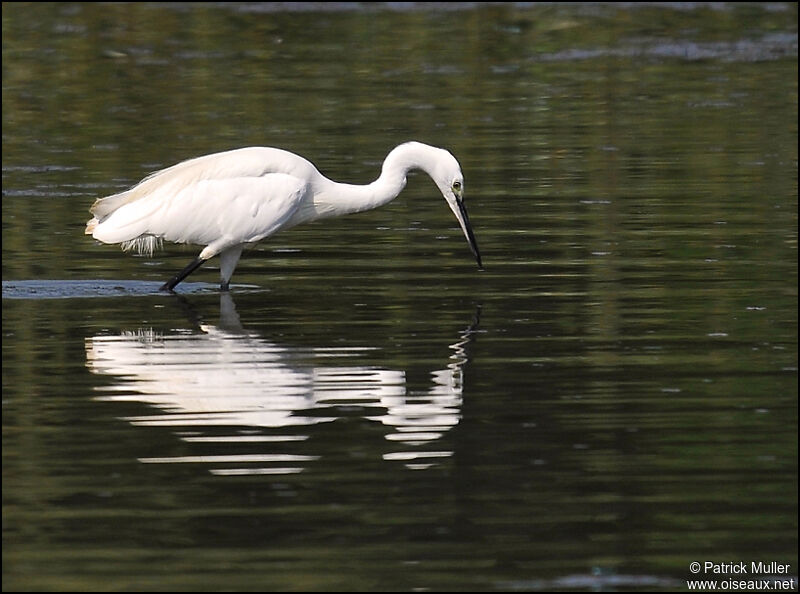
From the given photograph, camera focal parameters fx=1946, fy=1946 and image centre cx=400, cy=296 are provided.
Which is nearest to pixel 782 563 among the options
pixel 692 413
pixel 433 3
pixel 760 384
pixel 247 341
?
pixel 692 413

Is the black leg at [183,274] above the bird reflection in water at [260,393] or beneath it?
above

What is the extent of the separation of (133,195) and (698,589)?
8.09 meters

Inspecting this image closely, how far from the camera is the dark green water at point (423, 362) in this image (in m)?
7.43

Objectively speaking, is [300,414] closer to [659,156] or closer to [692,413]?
[692,413]

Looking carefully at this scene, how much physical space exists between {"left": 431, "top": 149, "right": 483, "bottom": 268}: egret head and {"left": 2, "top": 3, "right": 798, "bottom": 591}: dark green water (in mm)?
341

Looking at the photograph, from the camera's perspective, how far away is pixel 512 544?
24.2 ft

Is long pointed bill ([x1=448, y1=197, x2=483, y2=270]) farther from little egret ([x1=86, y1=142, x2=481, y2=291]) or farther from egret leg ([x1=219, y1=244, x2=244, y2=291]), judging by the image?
egret leg ([x1=219, y1=244, x2=244, y2=291])

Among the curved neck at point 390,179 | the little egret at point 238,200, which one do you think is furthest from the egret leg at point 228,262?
the curved neck at point 390,179

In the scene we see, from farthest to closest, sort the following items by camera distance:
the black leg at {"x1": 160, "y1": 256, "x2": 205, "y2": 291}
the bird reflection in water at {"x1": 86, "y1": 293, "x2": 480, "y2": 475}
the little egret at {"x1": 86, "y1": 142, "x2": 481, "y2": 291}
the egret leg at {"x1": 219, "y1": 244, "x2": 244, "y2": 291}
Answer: the egret leg at {"x1": 219, "y1": 244, "x2": 244, "y2": 291} → the black leg at {"x1": 160, "y1": 256, "x2": 205, "y2": 291} → the little egret at {"x1": 86, "y1": 142, "x2": 481, "y2": 291} → the bird reflection in water at {"x1": 86, "y1": 293, "x2": 480, "y2": 475}

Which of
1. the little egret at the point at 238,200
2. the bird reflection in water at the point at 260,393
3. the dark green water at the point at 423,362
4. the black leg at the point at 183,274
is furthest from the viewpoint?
the black leg at the point at 183,274

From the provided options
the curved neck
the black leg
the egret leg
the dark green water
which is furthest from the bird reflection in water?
the curved neck

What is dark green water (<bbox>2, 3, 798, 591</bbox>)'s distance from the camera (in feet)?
24.4

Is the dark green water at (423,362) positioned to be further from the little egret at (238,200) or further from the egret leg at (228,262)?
the little egret at (238,200)

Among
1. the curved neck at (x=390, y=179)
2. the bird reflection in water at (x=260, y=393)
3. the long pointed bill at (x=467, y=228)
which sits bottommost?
the bird reflection in water at (x=260, y=393)
